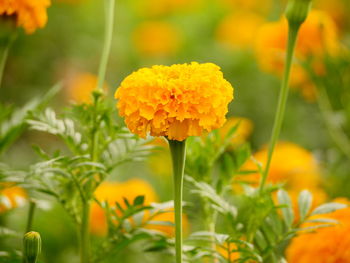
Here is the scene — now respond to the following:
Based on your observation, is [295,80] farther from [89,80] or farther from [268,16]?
[268,16]

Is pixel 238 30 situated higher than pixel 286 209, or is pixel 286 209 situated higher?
pixel 238 30

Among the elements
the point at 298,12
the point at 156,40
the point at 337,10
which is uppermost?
the point at 337,10

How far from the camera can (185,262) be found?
808mm

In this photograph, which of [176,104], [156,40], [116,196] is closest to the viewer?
[176,104]

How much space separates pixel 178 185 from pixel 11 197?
64 cm

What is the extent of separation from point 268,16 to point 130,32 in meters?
0.63

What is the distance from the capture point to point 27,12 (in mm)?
877

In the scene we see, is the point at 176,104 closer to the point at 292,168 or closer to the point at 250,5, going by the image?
the point at 292,168

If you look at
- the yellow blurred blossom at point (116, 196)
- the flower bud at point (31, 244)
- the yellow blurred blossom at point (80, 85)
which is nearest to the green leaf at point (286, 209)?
the flower bud at point (31, 244)

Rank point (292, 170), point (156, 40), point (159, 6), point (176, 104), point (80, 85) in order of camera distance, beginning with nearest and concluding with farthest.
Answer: point (176, 104), point (292, 170), point (80, 85), point (156, 40), point (159, 6)

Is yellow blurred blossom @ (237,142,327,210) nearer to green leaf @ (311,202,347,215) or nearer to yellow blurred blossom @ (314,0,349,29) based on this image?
green leaf @ (311,202,347,215)

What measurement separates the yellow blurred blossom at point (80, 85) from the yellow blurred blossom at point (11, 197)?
1.13m

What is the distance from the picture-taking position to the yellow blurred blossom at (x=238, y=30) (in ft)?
8.58

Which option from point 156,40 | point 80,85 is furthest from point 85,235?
point 156,40
